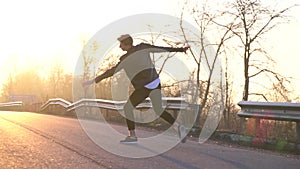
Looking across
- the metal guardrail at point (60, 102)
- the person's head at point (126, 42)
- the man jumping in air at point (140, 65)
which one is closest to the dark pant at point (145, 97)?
the man jumping in air at point (140, 65)

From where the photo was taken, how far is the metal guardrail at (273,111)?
25.8 ft

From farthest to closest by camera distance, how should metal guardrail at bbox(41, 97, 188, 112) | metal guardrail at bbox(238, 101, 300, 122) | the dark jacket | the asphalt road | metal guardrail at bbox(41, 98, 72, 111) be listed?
metal guardrail at bbox(41, 98, 72, 111) → metal guardrail at bbox(41, 97, 188, 112) → metal guardrail at bbox(238, 101, 300, 122) → the dark jacket → the asphalt road

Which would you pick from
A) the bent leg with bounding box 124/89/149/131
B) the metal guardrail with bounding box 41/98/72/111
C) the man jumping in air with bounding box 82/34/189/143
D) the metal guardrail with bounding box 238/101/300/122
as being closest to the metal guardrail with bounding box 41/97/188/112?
the metal guardrail with bounding box 41/98/72/111

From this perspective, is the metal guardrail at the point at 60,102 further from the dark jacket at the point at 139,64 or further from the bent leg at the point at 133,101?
the dark jacket at the point at 139,64

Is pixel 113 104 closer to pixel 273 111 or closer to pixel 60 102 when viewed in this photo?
pixel 273 111

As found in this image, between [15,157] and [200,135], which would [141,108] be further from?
[15,157]

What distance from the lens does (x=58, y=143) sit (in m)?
7.32

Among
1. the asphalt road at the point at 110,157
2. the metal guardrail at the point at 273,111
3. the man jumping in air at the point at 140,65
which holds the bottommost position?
the asphalt road at the point at 110,157

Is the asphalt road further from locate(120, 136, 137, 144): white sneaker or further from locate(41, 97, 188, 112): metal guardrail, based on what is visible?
locate(41, 97, 188, 112): metal guardrail

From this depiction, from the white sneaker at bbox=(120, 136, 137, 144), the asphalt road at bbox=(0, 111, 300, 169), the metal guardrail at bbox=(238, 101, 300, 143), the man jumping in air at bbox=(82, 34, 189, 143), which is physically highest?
the man jumping in air at bbox=(82, 34, 189, 143)

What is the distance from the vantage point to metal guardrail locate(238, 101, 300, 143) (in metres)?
7.88

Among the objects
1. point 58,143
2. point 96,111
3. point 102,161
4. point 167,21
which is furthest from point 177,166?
point 96,111

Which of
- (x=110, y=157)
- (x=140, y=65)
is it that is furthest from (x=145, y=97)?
(x=110, y=157)

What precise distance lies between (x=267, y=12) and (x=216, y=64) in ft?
8.45
